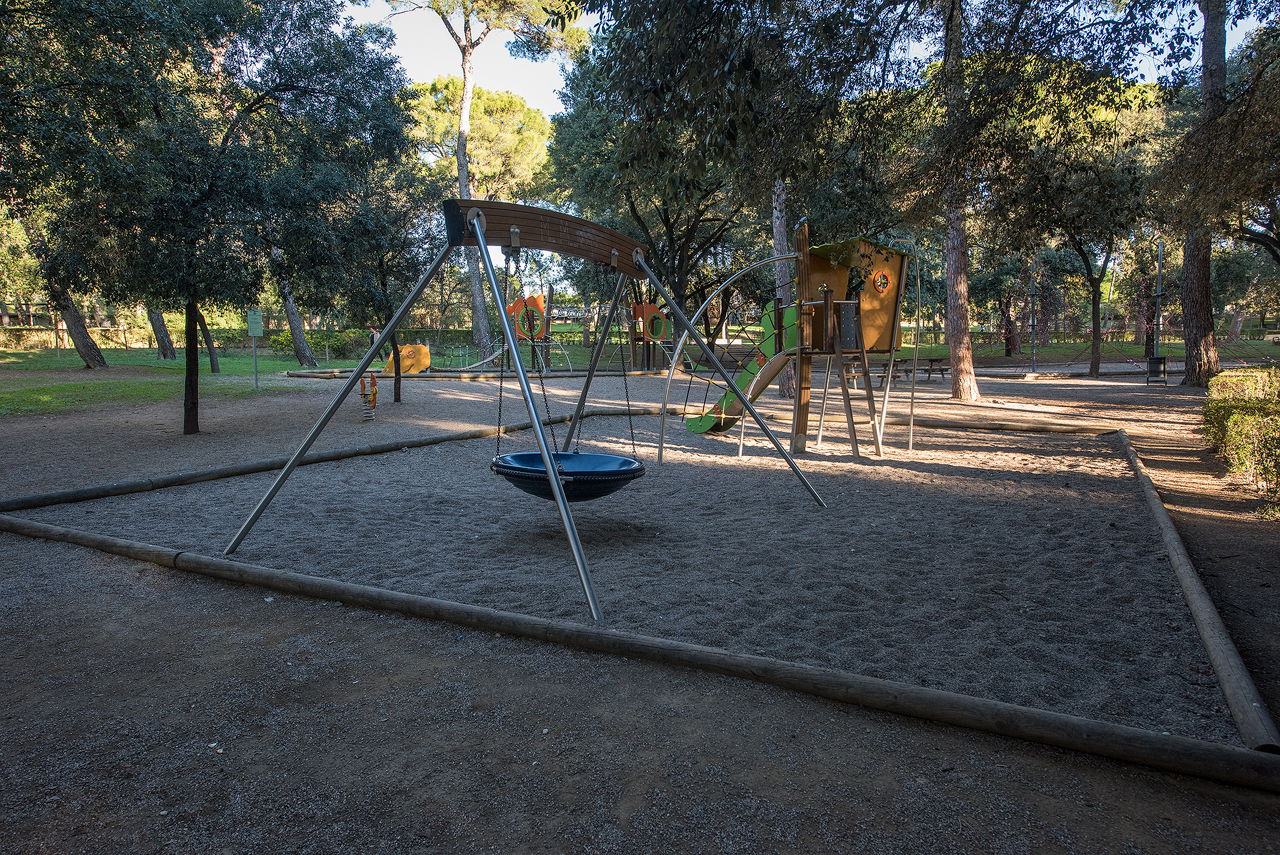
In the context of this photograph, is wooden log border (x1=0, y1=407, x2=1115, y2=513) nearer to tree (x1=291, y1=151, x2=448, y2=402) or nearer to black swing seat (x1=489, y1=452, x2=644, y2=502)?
tree (x1=291, y1=151, x2=448, y2=402)

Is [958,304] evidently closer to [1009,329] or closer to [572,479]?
[572,479]

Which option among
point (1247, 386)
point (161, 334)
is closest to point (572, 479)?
point (1247, 386)

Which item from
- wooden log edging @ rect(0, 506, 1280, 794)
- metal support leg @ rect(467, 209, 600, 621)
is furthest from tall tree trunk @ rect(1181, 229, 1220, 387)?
wooden log edging @ rect(0, 506, 1280, 794)

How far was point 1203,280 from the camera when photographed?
699 inches

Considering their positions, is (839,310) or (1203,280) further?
(1203,280)

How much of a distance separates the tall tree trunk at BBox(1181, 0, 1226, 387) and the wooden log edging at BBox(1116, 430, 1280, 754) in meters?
13.1

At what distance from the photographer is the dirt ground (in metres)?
2.09

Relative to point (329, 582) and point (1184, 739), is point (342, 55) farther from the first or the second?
point (1184, 739)

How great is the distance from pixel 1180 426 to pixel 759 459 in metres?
7.06

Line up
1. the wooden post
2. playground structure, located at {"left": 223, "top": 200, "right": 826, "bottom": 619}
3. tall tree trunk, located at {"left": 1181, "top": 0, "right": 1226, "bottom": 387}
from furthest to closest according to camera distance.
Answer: tall tree trunk, located at {"left": 1181, "top": 0, "right": 1226, "bottom": 387}
the wooden post
playground structure, located at {"left": 223, "top": 200, "right": 826, "bottom": 619}

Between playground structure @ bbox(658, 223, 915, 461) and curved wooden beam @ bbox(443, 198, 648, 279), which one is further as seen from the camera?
playground structure @ bbox(658, 223, 915, 461)

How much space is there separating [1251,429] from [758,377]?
4749mm

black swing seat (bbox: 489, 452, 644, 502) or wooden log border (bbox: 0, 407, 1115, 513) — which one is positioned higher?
black swing seat (bbox: 489, 452, 644, 502)

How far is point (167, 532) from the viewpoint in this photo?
17.9ft
